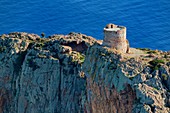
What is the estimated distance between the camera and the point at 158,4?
168m

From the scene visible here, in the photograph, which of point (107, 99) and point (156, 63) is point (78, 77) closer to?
point (107, 99)

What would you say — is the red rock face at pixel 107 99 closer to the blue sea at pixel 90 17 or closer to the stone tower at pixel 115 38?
the stone tower at pixel 115 38

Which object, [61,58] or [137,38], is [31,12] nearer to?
[137,38]

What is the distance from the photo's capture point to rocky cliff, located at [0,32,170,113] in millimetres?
77375

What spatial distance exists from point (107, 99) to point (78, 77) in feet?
56.9

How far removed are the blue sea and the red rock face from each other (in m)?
63.9

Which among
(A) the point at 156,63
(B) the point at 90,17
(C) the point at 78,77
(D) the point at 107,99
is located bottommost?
(D) the point at 107,99

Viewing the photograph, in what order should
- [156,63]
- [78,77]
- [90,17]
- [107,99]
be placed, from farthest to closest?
[90,17] < [78,77] < [107,99] < [156,63]

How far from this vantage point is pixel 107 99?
81688 millimetres

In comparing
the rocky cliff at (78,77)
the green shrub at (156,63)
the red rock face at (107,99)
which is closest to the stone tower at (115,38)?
the rocky cliff at (78,77)

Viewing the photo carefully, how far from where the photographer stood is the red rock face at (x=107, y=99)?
257 ft

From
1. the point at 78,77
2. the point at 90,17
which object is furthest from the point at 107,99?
the point at 90,17

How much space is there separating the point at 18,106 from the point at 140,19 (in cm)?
6535

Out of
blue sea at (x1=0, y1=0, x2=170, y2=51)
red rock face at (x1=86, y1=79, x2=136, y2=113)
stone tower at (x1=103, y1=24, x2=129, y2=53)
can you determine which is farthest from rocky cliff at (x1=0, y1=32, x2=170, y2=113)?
blue sea at (x1=0, y1=0, x2=170, y2=51)
